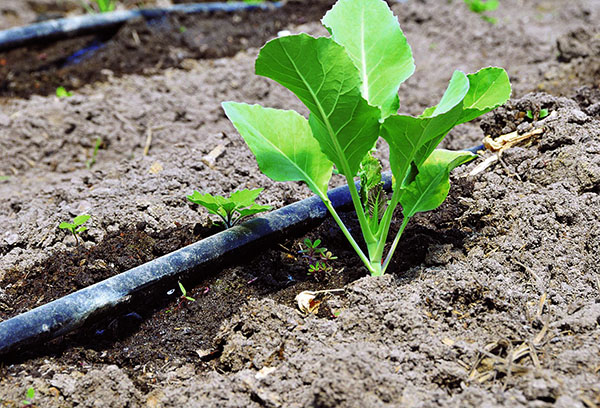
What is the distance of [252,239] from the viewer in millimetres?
1933

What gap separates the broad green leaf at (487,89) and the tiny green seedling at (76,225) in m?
1.39

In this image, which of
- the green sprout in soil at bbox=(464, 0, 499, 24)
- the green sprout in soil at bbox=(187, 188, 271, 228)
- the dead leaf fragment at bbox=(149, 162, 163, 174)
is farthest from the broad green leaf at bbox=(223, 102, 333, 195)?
the green sprout in soil at bbox=(464, 0, 499, 24)

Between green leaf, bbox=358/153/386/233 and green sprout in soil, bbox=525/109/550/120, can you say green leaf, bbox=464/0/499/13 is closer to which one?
green sprout in soil, bbox=525/109/550/120

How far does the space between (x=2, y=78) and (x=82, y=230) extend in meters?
2.47

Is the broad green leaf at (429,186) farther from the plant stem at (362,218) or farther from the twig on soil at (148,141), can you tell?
the twig on soil at (148,141)

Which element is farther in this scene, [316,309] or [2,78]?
[2,78]

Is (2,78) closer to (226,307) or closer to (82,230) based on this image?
(82,230)

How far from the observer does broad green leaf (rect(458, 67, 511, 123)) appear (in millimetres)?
1621

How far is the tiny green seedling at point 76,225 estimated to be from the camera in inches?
76.6

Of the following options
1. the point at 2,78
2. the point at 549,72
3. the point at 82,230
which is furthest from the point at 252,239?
the point at 2,78

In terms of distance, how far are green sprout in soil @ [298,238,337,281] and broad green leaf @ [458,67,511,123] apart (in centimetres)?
66

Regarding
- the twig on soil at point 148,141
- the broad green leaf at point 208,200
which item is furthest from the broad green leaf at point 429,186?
the twig on soil at point 148,141

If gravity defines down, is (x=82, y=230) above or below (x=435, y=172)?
below

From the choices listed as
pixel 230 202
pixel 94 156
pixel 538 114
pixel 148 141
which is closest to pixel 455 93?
pixel 230 202
